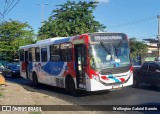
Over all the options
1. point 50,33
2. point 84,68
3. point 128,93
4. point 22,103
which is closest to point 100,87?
point 84,68

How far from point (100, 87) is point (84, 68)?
117 cm

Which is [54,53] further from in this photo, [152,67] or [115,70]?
[152,67]

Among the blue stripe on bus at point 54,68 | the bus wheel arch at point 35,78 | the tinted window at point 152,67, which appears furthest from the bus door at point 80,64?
the bus wheel arch at point 35,78

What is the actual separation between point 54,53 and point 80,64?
339 centimetres

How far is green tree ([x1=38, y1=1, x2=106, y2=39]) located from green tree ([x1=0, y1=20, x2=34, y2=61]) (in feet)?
62.1

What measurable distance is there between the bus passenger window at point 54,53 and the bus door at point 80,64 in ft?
7.93

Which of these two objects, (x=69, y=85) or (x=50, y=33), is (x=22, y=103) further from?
(x=50, y=33)

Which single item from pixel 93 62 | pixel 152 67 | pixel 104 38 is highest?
pixel 104 38

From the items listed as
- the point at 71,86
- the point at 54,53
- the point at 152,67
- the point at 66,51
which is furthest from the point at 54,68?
the point at 152,67

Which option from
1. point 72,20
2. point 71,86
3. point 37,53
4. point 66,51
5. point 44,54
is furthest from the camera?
point 72,20

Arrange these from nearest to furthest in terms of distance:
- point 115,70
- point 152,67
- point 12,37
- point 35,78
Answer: point 115,70, point 152,67, point 35,78, point 12,37

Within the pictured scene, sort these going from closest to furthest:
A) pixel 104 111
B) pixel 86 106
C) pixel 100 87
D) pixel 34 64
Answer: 1. pixel 104 111
2. pixel 86 106
3. pixel 100 87
4. pixel 34 64

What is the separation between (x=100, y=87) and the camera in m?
15.0

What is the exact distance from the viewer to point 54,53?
19031mm
